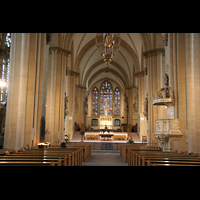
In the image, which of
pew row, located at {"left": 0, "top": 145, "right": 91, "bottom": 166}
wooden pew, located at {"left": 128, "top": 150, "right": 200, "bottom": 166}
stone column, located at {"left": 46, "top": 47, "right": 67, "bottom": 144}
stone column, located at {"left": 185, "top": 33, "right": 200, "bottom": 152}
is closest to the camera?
pew row, located at {"left": 0, "top": 145, "right": 91, "bottom": 166}

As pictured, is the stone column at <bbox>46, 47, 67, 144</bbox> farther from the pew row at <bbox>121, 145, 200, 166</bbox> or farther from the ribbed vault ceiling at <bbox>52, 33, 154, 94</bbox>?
the pew row at <bbox>121, 145, 200, 166</bbox>

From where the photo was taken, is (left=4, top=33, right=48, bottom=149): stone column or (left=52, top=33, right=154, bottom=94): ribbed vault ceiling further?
(left=52, top=33, right=154, bottom=94): ribbed vault ceiling

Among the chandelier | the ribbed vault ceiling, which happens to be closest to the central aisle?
the chandelier

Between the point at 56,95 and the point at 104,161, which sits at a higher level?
the point at 56,95

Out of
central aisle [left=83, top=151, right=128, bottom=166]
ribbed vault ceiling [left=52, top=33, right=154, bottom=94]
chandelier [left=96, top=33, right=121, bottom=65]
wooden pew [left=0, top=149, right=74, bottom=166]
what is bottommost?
central aisle [left=83, top=151, right=128, bottom=166]

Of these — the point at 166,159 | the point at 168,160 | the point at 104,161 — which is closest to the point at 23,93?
the point at 104,161

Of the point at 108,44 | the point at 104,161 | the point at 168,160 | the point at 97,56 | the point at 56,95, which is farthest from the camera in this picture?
the point at 97,56

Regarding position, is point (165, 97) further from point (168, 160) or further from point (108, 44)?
point (168, 160)

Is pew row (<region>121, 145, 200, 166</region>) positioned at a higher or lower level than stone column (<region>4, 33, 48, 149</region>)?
lower
